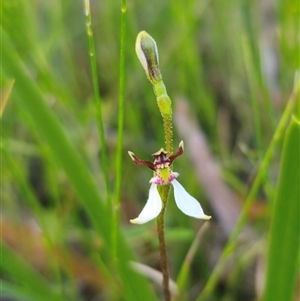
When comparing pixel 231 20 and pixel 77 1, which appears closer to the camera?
pixel 231 20

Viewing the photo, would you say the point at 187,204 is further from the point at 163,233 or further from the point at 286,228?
the point at 286,228

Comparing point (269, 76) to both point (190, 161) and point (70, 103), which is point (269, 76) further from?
point (70, 103)

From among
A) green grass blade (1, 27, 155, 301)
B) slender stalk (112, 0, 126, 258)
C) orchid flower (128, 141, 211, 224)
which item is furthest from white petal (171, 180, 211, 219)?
green grass blade (1, 27, 155, 301)

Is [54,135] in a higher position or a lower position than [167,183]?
higher

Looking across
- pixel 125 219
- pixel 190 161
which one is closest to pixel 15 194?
pixel 125 219

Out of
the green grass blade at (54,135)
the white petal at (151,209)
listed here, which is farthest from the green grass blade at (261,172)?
the white petal at (151,209)

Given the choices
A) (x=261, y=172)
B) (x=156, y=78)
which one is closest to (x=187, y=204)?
(x=156, y=78)

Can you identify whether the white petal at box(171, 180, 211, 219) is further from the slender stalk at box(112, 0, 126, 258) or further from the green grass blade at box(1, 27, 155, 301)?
the green grass blade at box(1, 27, 155, 301)
